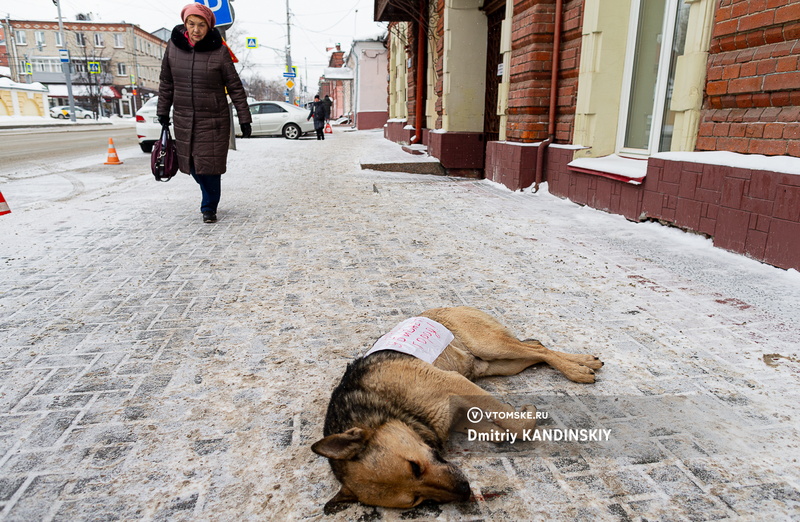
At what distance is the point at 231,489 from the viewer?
77.2 inches

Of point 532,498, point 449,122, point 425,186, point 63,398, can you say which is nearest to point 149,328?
point 63,398

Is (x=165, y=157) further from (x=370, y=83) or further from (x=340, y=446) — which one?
(x=370, y=83)

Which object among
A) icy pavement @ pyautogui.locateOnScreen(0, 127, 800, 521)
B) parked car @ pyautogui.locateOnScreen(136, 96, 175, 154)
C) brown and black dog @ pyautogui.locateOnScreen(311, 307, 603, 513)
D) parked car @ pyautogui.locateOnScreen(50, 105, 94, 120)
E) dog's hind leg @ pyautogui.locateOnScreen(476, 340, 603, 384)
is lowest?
icy pavement @ pyautogui.locateOnScreen(0, 127, 800, 521)

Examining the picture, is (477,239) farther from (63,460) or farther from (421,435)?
(63,460)

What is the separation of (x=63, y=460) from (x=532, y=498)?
6.04 feet

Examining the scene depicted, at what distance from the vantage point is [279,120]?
24.0m

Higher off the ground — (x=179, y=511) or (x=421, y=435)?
(x=421, y=435)

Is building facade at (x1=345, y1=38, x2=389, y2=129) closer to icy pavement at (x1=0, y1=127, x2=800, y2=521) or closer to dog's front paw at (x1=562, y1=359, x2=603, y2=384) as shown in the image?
icy pavement at (x1=0, y1=127, x2=800, y2=521)

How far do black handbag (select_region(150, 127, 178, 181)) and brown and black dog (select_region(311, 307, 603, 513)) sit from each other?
4.78 metres

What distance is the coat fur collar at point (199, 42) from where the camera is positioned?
5.96 metres

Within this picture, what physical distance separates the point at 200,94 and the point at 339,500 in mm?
5559

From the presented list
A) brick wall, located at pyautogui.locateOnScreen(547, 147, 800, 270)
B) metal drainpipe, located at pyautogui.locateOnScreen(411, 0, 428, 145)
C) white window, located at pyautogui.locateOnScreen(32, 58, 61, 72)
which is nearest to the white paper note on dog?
brick wall, located at pyautogui.locateOnScreen(547, 147, 800, 270)

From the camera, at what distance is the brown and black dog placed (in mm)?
1766

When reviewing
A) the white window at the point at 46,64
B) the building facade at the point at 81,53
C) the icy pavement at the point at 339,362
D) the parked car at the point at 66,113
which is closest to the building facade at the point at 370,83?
the icy pavement at the point at 339,362
